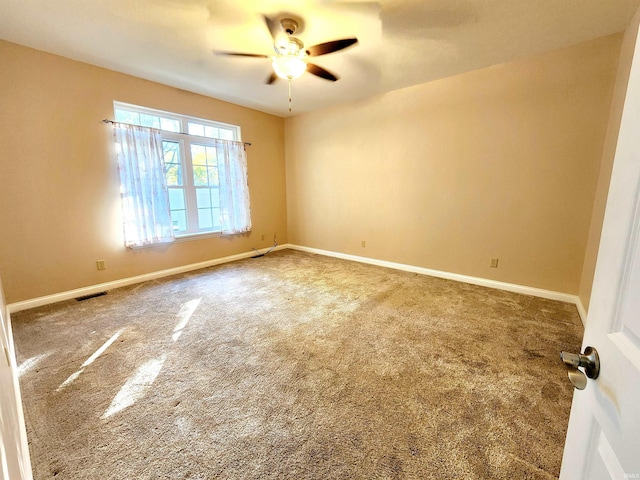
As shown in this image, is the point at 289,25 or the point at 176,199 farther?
the point at 176,199

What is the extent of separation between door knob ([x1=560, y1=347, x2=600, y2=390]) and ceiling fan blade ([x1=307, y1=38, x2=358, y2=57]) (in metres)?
2.42

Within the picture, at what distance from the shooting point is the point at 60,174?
2912 millimetres

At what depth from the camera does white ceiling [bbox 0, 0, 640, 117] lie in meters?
2.08

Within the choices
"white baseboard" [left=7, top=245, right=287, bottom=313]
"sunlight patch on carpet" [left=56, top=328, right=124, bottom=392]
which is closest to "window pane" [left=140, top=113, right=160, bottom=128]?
"white baseboard" [left=7, top=245, right=287, bottom=313]

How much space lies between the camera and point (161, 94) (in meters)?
3.58

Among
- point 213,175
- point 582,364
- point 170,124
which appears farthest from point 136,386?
point 170,124

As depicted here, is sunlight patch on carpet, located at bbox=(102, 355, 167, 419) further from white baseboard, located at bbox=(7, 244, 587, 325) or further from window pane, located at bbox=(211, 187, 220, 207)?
window pane, located at bbox=(211, 187, 220, 207)

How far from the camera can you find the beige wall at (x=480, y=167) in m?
2.68

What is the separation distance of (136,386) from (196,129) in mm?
3599

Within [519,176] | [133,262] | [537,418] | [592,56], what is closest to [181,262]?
[133,262]

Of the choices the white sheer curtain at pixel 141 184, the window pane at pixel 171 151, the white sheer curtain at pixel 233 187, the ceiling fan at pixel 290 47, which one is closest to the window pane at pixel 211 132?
the white sheer curtain at pixel 233 187

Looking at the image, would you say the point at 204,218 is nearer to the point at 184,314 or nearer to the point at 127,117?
the point at 127,117

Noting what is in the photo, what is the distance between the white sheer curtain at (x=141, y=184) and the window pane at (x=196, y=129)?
1.93 ft

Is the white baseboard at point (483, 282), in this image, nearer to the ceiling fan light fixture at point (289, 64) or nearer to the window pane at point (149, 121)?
the ceiling fan light fixture at point (289, 64)
